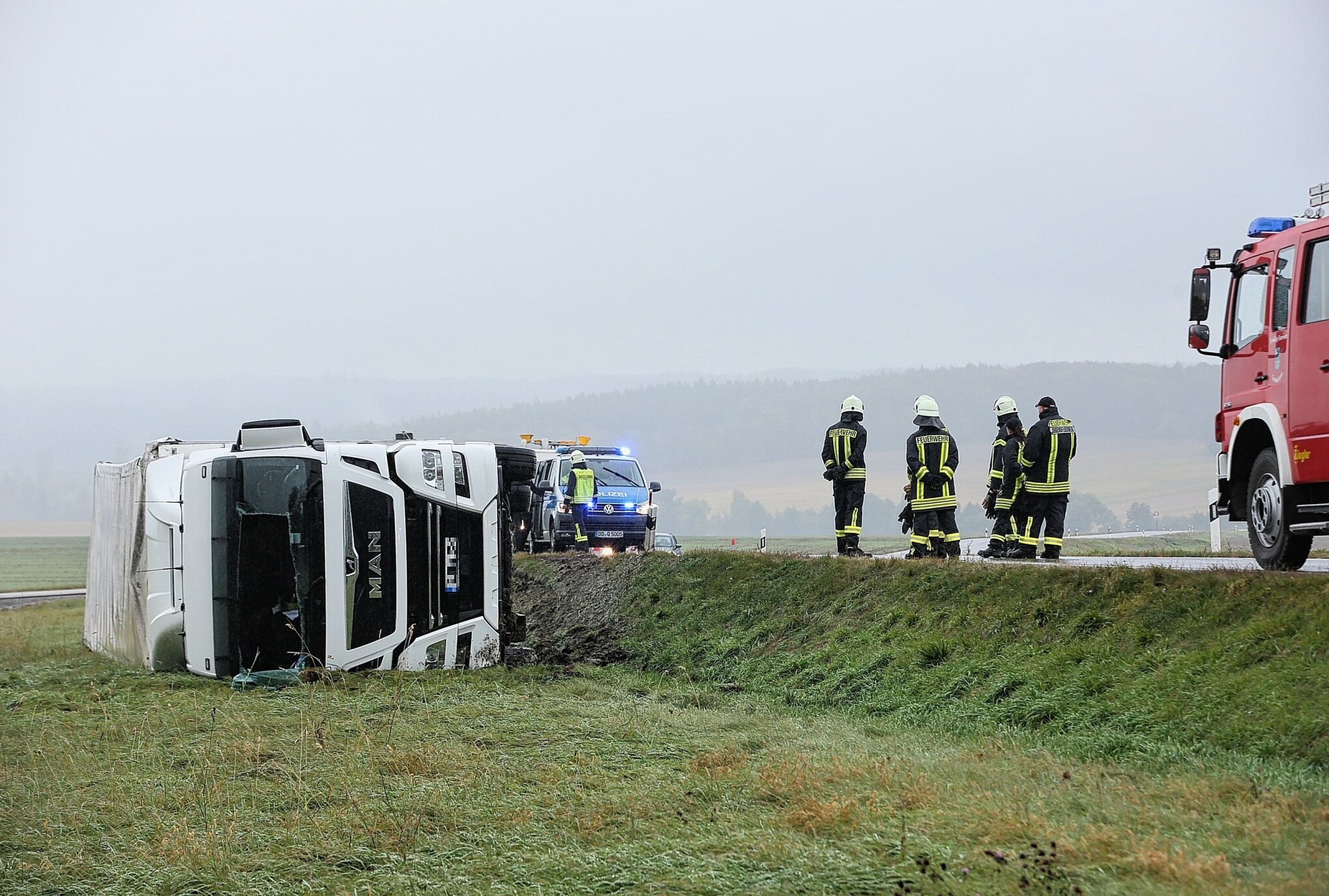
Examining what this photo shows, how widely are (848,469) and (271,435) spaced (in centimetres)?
742

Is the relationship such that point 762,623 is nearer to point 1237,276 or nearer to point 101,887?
point 1237,276

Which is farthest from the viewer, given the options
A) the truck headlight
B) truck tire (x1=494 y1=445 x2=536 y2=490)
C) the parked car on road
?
the parked car on road

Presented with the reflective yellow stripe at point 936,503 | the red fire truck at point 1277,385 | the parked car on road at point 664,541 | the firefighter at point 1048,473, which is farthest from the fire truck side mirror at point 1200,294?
the parked car on road at point 664,541

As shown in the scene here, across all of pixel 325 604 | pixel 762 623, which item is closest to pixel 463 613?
pixel 325 604

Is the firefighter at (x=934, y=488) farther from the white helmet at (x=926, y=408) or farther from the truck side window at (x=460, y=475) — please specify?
the truck side window at (x=460, y=475)

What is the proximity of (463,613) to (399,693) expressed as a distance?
2.16 m

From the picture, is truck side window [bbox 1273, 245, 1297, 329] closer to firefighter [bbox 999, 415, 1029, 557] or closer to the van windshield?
firefighter [bbox 999, 415, 1029, 557]

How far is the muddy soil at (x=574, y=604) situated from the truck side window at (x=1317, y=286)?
28.3 feet

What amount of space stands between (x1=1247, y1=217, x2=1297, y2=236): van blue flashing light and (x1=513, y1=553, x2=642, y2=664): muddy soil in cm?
848

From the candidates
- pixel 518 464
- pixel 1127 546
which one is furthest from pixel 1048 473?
pixel 1127 546

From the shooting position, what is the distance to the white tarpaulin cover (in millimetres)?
13352

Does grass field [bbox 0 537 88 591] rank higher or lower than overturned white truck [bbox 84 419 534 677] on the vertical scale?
lower

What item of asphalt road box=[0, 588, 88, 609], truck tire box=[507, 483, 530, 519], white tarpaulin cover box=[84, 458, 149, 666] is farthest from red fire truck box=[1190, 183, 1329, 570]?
asphalt road box=[0, 588, 88, 609]

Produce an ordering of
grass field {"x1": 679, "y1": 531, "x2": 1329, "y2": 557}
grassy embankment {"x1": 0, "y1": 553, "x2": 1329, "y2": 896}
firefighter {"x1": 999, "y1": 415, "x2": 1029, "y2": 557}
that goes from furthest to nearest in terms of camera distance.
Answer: grass field {"x1": 679, "y1": 531, "x2": 1329, "y2": 557}
firefighter {"x1": 999, "y1": 415, "x2": 1029, "y2": 557}
grassy embankment {"x1": 0, "y1": 553, "x2": 1329, "y2": 896}
